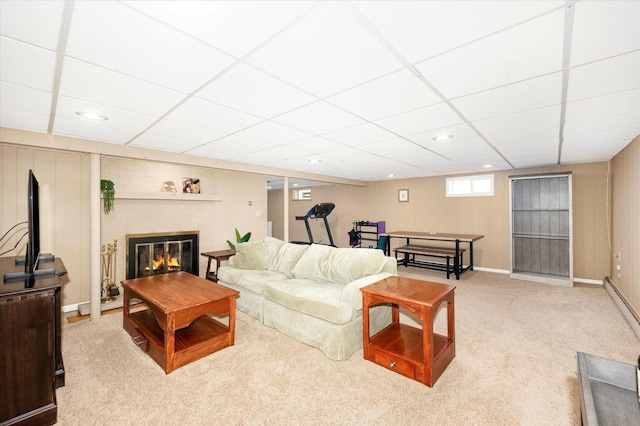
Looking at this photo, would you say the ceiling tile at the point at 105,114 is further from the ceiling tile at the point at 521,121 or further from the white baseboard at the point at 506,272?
the white baseboard at the point at 506,272

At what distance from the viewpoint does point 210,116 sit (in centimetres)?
256

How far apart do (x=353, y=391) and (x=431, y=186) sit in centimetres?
586

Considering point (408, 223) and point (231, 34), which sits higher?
point (231, 34)

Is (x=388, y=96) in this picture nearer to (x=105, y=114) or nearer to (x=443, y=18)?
(x=443, y=18)

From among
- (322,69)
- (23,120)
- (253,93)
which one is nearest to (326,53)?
(322,69)

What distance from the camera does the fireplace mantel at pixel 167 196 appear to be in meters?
4.28

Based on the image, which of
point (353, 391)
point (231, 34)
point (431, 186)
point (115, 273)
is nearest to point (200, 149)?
point (115, 273)

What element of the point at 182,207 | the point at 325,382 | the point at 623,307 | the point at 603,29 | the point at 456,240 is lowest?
the point at 325,382

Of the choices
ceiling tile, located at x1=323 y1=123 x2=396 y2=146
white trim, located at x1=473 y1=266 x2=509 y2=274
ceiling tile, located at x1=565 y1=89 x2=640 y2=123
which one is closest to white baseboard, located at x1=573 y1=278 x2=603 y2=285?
white trim, located at x1=473 y1=266 x2=509 y2=274

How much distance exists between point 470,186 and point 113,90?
21.8ft

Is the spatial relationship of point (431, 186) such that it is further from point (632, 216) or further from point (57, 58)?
point (57, 58)

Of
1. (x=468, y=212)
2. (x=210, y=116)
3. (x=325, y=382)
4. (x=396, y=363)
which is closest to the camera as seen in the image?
(x=325, y=382)

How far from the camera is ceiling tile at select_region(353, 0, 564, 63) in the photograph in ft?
3.81

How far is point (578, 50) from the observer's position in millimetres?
1492
